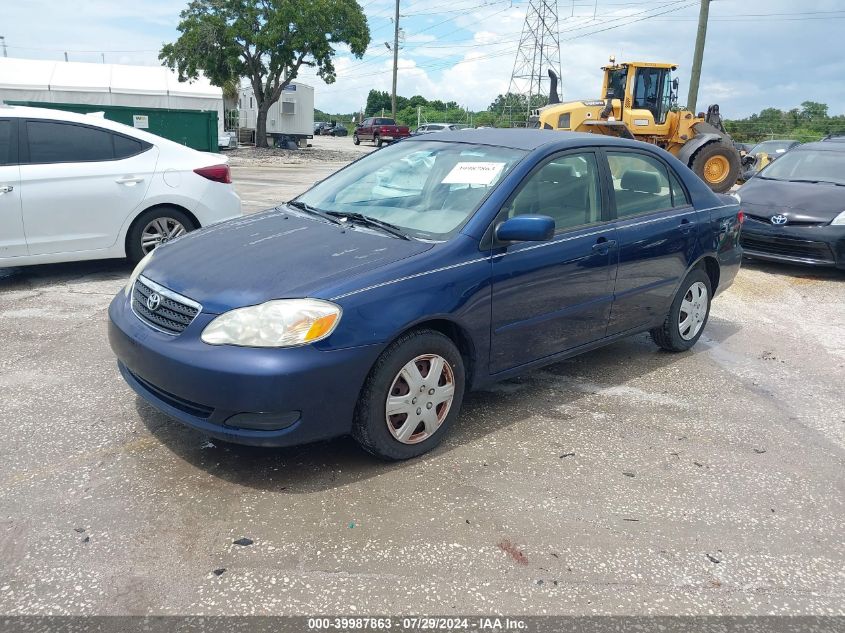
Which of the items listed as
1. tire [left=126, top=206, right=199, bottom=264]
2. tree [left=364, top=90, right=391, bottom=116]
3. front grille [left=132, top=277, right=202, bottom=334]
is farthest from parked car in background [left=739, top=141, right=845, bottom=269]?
tree [left=364, top=90, right=391, bottom=116]

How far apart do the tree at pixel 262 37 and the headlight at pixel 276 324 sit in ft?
105

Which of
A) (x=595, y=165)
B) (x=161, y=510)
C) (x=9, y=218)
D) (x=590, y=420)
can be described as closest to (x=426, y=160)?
(x=595, y=165)

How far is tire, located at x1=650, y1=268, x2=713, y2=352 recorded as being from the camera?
5250 millimetres

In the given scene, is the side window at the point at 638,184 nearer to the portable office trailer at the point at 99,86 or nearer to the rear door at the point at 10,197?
the rear door at the point at 10,197

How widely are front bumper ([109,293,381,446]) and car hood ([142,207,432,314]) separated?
0.24 metres

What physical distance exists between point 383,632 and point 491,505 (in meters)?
0.93

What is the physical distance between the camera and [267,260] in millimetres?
3533

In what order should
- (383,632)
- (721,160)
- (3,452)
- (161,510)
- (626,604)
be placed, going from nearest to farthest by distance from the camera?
(383,632), (626,604), (161,510), (3,452), (721,160)

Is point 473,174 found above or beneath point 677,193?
above

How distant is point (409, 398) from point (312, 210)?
61.2 inches

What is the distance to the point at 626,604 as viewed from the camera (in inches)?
103

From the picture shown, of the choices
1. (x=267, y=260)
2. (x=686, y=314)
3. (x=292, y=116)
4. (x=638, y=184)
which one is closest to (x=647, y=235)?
(x=638, y=184)

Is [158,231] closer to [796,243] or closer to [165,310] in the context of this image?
[165,310]

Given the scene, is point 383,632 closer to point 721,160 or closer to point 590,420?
point 590,420
